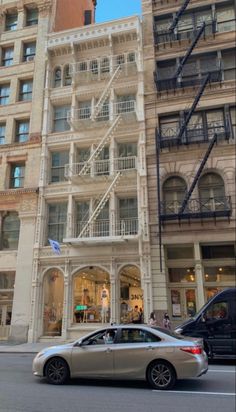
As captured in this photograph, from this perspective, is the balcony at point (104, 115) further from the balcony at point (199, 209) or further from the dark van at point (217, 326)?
the dark van at point (217, 326)

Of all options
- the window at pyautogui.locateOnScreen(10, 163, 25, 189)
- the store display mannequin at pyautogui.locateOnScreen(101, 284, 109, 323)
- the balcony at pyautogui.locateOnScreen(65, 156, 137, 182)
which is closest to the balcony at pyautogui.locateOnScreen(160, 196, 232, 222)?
the balcony at pyautogui.locateOnScreen(65, 156, 137, 182)

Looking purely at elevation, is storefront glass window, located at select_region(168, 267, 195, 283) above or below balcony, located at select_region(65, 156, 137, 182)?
below

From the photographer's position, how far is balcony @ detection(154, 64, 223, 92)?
22531 millimetres

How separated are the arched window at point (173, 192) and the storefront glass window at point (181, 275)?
3.42m

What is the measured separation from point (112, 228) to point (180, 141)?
6.68m

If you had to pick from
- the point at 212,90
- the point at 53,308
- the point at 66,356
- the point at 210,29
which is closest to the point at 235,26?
the point at 210,29

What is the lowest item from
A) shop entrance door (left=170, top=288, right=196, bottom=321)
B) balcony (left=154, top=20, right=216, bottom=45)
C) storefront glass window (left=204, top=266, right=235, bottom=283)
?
shop entrance door (left=170, top=288, right=196, bottom=321)

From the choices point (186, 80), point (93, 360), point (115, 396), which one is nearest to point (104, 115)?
point (186, 80)

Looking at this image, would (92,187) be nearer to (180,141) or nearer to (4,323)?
(180,141)

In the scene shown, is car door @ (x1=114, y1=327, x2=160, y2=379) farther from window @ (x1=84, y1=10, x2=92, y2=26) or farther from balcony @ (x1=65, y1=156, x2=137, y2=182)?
window @ (x1=84, y1=10, x2=92, y2=26)

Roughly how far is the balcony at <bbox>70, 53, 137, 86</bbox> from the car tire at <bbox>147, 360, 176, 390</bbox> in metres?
20.9

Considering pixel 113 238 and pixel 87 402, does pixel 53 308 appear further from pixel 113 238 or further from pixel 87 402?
pixel 87 402

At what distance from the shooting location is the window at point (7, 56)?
1142 inches

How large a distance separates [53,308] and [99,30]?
769 inches
